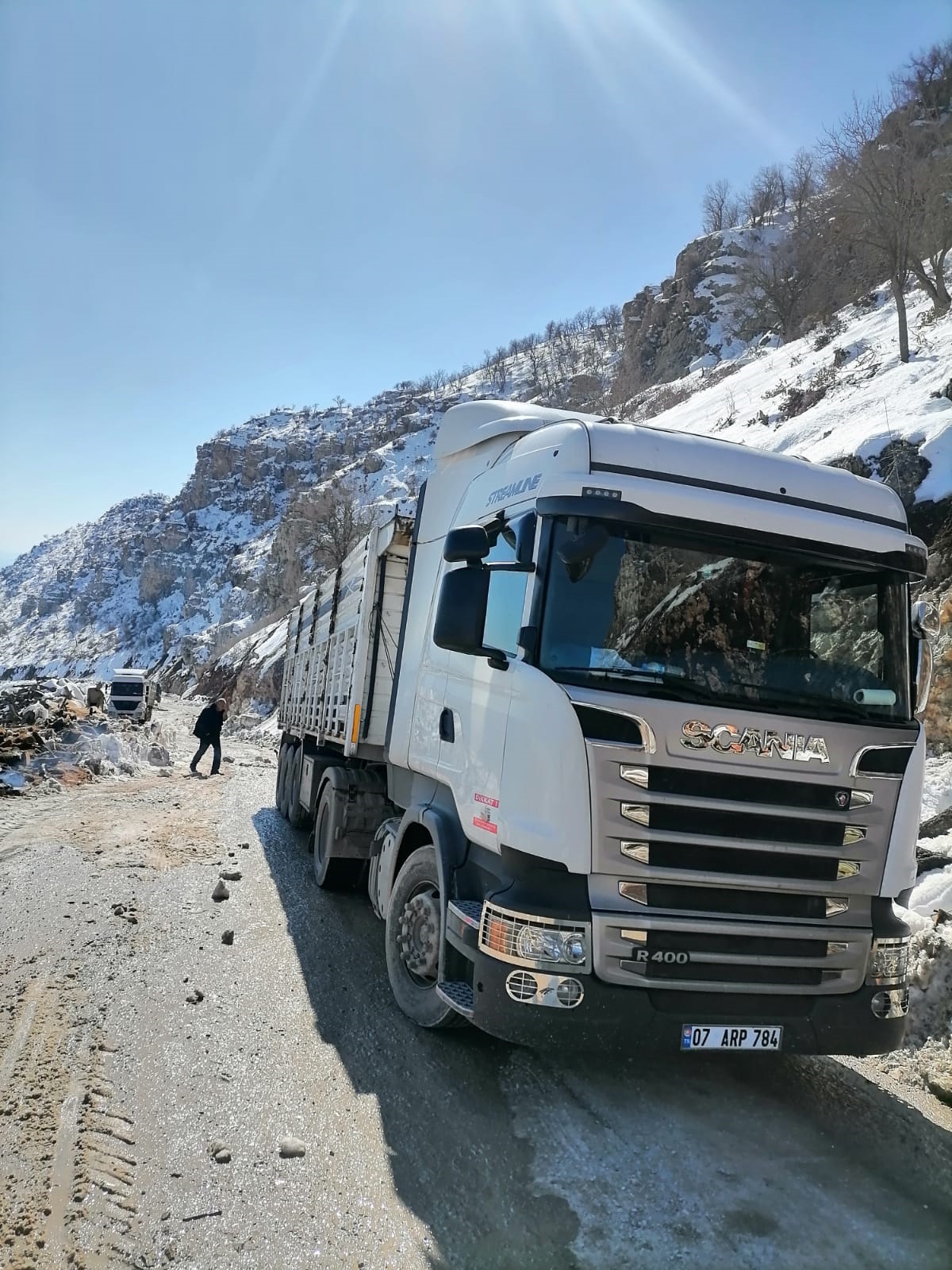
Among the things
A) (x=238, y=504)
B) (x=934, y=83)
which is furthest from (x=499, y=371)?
(x=934, y=83)

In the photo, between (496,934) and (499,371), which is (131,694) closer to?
(496,934)

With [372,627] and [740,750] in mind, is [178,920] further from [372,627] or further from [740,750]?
[740,750]

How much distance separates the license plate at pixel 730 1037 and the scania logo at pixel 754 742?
116cm

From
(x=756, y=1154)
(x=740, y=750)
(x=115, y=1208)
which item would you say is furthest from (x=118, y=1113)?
(x=740, y=750)

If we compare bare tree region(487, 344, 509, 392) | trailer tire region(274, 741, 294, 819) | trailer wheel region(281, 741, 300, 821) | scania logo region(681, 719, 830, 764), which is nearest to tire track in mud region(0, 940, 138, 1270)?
scania logo region(681, 719, 830, 764)

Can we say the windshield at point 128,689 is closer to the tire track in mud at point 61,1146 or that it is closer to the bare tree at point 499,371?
the tire track in mud at point 61,1146

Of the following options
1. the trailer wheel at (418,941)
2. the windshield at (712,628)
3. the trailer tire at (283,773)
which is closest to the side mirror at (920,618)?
the windshield at (712,628)

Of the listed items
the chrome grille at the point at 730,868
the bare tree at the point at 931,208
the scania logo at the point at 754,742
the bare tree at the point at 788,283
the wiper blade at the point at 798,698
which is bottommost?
the chrome grille at the point at 730,868

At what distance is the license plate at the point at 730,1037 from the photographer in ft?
10.9

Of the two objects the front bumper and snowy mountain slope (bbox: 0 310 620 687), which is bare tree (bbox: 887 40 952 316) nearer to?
the front bumper

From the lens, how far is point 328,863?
7.09m

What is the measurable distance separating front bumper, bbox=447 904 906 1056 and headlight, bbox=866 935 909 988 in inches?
5.1

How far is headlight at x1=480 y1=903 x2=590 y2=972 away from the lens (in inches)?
128

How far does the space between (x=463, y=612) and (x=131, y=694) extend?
93.0 ft
